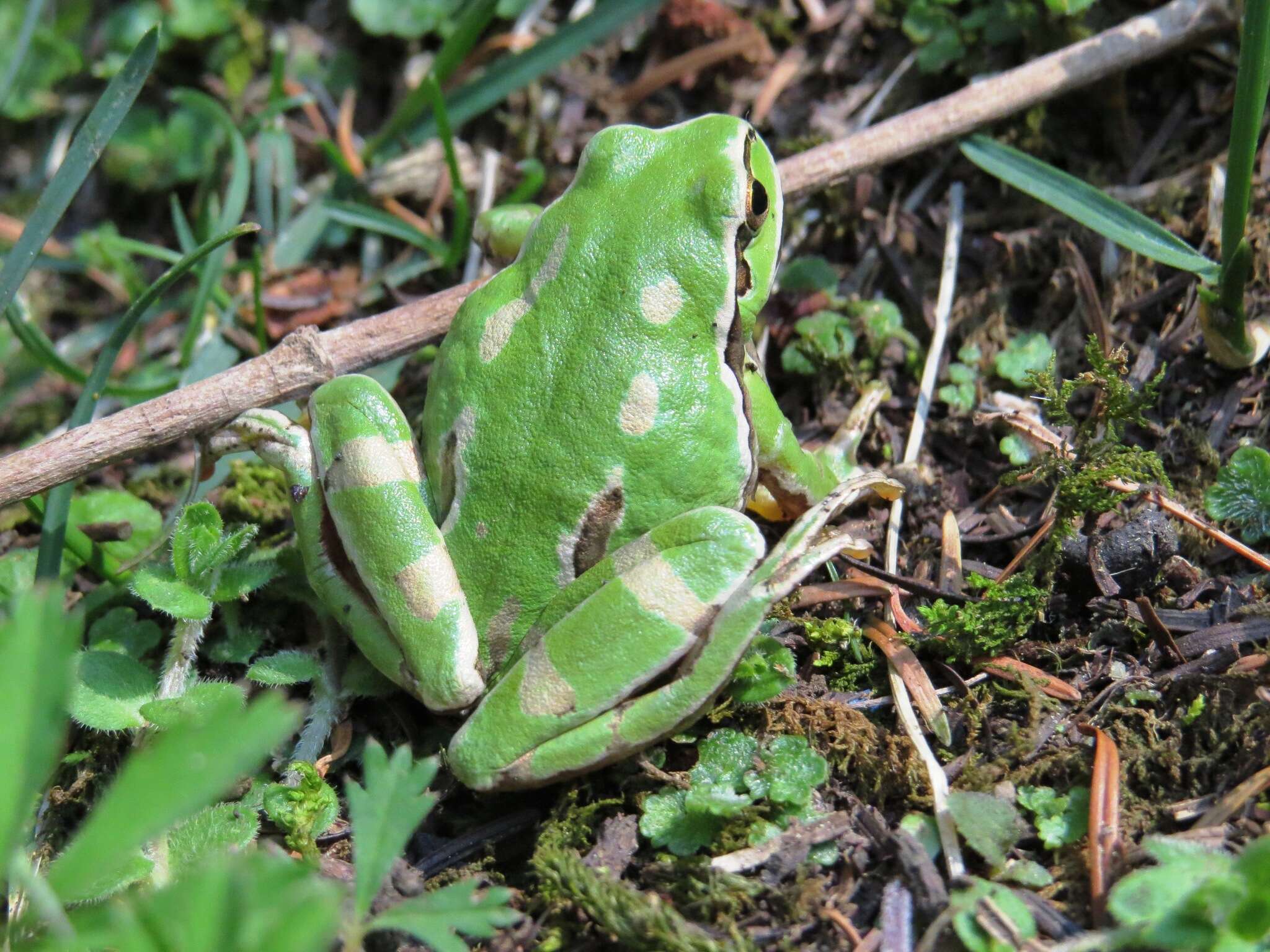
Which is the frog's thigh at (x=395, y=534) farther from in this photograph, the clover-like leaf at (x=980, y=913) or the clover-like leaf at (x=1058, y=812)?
the clover-like leaf at (x=1058, y=812)

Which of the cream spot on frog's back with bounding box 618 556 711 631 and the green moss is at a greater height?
the cream spot on frog's back with bounding box 618 556 711 631

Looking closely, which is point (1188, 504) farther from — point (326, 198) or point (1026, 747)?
point (326, 198)

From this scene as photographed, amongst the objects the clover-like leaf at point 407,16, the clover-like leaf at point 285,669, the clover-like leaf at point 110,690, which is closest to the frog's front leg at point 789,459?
the clover-like leaf at point 285,669

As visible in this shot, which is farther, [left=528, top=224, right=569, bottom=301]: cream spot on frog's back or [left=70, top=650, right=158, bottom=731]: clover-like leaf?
[left=528, top=224, right=569, bottom=301]: cream spot on frog's back

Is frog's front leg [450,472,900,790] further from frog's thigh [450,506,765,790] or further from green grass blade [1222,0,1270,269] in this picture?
green grass blade [1222,0,1270,269]

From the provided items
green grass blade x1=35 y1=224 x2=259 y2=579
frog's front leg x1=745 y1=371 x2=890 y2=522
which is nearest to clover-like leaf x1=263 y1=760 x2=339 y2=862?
green grass blade x1=35 y1=224 x2=259 y2=579

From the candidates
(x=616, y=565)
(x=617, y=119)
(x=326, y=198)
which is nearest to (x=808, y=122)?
(x=617, y=119)
